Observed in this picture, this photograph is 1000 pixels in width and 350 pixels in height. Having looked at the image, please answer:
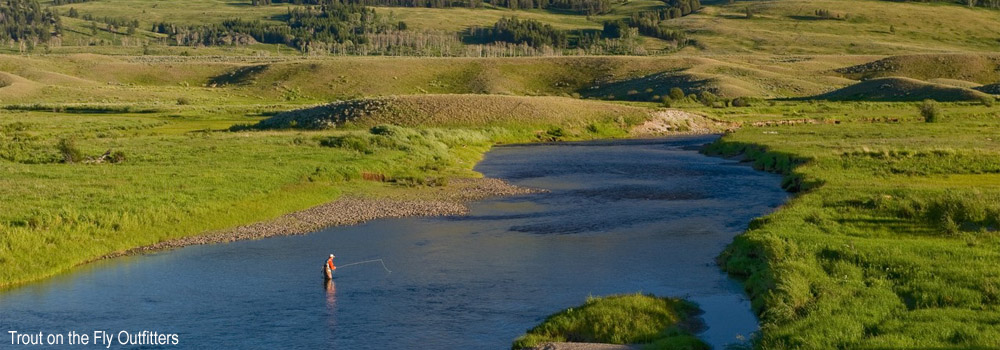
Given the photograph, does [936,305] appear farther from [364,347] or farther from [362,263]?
[362,263]

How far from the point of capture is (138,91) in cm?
14862

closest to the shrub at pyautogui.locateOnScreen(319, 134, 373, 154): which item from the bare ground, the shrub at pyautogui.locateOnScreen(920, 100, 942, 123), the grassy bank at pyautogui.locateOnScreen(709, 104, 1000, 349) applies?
the grassy bank at pyautogui.locateOnScreen(709, 104, 1000, 349)

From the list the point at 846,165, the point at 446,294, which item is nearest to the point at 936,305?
the point at 446,294

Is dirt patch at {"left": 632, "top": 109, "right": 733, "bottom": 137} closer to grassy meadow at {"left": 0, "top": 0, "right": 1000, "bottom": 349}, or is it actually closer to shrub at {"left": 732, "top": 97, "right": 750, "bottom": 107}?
grassy meadow at {"left": 0, "top": 0, "right": 1000, "bottom": 349}

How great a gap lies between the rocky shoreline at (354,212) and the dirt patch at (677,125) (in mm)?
45454

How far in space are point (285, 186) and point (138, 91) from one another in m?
108

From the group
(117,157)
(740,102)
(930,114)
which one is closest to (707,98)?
(740,102)

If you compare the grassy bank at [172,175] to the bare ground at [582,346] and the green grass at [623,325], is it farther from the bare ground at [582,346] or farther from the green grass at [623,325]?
the bare ground at [582,346]

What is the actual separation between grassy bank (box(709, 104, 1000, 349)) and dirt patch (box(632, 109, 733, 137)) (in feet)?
131

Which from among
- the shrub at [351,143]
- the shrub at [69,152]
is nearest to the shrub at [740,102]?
the shrub at [351,143]

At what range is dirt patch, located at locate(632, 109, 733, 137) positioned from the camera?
330 feet

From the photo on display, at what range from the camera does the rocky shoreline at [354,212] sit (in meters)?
39.4

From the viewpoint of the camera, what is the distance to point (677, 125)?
4085 inches

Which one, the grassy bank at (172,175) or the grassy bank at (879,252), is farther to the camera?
the grassy bank at (172,175)
